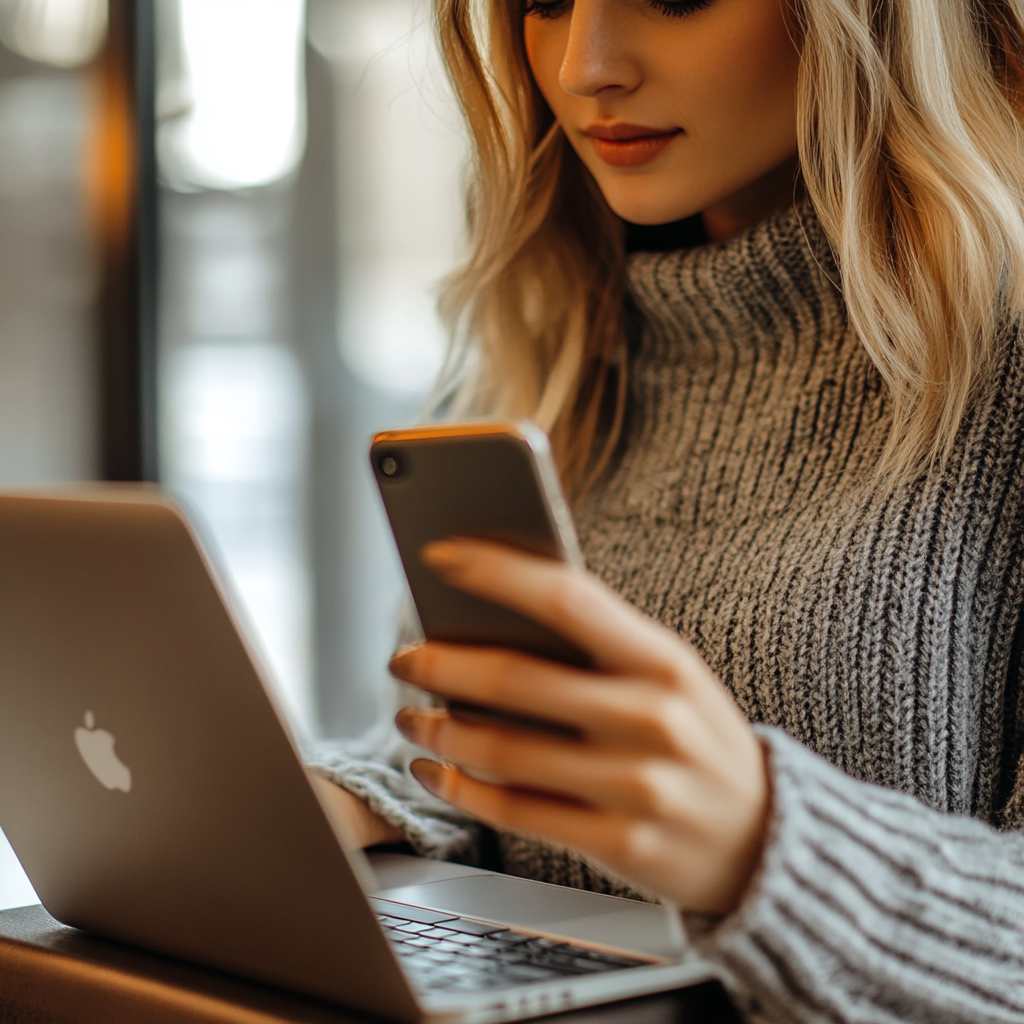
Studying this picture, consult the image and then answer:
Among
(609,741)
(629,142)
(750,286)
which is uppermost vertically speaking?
(629,142)

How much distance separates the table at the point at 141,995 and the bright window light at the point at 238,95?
1.43 metres

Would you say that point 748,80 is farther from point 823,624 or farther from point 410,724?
point 410,724

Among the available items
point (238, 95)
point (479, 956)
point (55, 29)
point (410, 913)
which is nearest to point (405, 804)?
point (410, 913)

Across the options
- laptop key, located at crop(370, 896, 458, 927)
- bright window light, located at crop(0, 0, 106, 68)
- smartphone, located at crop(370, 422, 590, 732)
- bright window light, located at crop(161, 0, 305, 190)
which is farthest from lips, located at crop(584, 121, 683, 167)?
bright window light, located at crop(161, 0, 305, 190)

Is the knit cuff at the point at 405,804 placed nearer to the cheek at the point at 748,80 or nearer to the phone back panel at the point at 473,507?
the phone back panel at the point at 473,507

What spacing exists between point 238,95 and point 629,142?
126cm

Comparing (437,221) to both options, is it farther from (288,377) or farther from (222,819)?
(222,819)

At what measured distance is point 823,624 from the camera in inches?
32.5

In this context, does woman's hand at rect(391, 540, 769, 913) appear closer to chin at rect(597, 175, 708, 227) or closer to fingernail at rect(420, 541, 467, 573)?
fingernail at rect(420, 541, 467, 573)

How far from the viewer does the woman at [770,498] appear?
511mm

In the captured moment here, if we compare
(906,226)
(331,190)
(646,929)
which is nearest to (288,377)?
(331,190)

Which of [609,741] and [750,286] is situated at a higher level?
[750,286]

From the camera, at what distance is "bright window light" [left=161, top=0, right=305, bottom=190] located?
1.89 meters

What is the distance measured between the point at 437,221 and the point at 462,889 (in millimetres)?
1650
